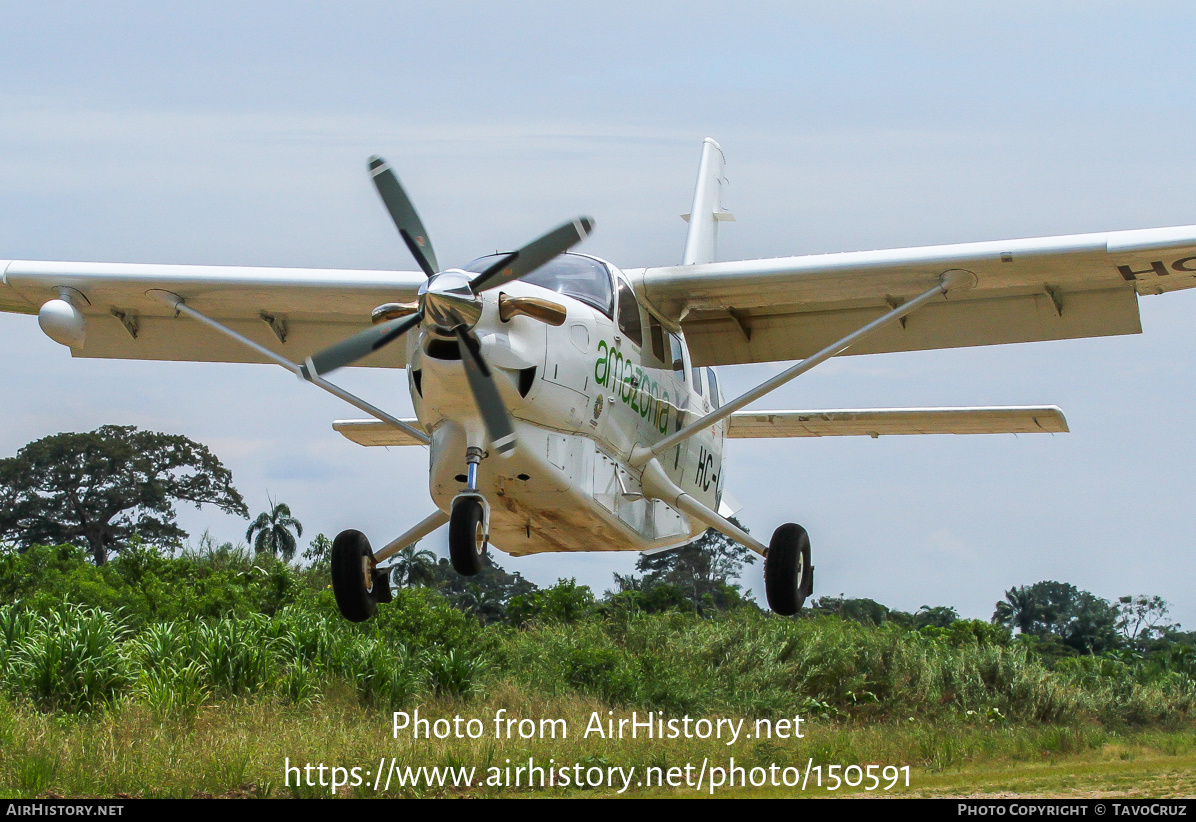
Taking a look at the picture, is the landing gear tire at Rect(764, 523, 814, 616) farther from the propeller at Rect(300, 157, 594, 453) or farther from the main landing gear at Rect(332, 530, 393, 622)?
the main landing gear at Rect(332, 530, 393, 622)

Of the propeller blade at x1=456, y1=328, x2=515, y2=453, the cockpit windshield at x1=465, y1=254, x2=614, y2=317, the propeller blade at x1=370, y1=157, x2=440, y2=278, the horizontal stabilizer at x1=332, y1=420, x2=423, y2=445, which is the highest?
the propeller blade at x1=370, y1=157, x2=440, y2=278

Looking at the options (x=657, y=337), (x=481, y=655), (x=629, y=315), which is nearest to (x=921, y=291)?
(x=657, y=337)

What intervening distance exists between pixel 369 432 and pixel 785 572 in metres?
7.06

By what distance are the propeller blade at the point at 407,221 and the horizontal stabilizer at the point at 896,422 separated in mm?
6517

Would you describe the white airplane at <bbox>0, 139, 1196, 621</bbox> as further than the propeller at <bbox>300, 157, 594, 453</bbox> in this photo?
Yes

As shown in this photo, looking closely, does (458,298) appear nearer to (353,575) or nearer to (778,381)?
(353,575)

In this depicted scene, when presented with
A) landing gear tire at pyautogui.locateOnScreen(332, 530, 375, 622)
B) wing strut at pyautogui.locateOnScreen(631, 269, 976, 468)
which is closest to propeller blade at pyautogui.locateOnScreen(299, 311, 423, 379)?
landing gear tire at pyautogui.locateOnScreen(332, 530, 375, 622)

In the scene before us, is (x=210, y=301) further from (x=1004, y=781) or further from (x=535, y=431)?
(x=1004, y=781)

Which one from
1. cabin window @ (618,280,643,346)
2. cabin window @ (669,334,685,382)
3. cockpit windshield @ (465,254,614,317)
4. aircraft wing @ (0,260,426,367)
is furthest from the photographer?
aircraft wing @ (0,260,426,367)

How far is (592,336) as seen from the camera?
37.6 feet

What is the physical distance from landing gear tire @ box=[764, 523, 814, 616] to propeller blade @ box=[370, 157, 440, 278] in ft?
13.8

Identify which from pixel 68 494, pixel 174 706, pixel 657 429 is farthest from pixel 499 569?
pixel 657 429

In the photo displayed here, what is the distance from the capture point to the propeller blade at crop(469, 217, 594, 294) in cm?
1034

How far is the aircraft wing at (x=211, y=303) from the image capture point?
14023 millimetres
